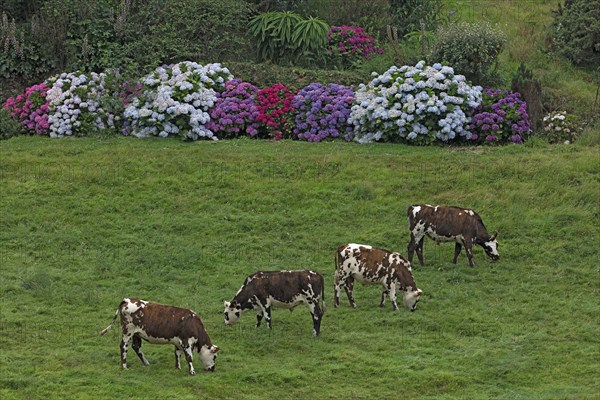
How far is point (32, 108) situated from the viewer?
33344 millimetres

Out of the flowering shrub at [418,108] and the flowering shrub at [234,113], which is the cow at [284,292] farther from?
the flowering shrub at [234,113]

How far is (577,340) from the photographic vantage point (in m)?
21.5

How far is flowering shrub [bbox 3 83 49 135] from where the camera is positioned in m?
33.0

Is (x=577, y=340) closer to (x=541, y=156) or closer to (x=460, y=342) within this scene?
(x=460, y=342)

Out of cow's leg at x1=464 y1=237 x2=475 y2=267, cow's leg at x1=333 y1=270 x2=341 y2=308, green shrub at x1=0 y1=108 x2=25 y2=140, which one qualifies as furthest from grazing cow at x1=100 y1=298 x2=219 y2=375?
green shrub at x1=0 y1=108 x2=25 y2=140

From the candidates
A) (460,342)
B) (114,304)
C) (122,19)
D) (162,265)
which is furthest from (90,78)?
(460,342)

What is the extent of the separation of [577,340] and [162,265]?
807 cm

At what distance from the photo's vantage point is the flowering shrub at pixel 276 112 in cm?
3231

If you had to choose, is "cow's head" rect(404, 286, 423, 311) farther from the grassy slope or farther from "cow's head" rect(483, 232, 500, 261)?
the grassy slope

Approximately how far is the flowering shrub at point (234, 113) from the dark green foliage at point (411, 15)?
6.98 m

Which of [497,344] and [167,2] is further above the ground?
[167,2]

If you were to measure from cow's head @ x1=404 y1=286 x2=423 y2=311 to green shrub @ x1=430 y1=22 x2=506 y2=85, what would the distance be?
1121 cm

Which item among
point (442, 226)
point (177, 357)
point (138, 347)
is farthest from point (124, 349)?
point (442, 226)

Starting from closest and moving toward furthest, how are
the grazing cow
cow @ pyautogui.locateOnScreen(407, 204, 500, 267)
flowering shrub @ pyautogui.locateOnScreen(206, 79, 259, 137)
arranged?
the grazing cow < cow @ pyautogui.locateOnScreen(407, 204, 500, 267) < flowering shrub @ pyautogui.locateOnScreen(206, 79, 259, 137)
